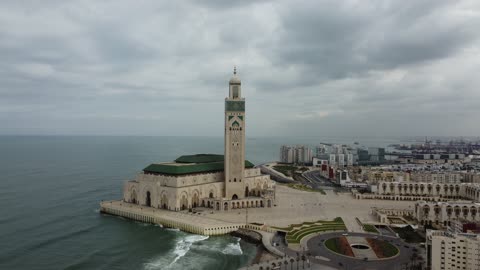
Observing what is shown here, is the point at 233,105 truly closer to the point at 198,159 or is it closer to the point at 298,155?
the point at 198,159

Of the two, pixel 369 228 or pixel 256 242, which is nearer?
pixel 256 242

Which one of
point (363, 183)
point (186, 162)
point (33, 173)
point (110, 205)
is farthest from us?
point (33, 173)

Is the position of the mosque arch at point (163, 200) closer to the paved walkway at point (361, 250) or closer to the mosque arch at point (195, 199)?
the mosque arch at point (195, 199)

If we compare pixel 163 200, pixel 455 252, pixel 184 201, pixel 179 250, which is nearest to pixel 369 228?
pixel 455 252

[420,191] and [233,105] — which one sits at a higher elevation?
[233,105]

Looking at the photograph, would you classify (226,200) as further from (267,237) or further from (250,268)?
(250,268)

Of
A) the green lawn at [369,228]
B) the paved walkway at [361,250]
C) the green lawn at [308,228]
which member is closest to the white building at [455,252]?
the paved walkway at [361,250]

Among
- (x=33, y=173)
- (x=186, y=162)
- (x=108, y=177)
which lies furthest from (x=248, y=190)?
(x=33, y=173)
